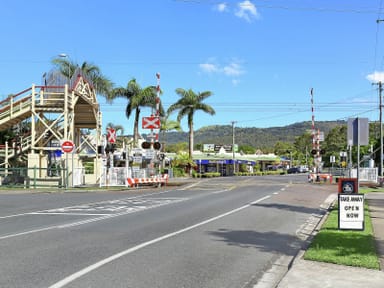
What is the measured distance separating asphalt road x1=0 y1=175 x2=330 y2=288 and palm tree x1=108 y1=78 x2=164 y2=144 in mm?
30643

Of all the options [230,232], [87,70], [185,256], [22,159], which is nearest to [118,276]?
[185,256]

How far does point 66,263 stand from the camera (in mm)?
7691

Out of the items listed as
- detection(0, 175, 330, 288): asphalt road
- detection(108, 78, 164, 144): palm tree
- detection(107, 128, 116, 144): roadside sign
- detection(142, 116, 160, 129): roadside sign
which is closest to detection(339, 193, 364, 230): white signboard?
detection(0, 175, 330, 288): asphalt road

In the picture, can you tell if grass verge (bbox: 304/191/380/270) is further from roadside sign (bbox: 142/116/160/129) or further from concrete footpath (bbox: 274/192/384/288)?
roadside sign (bbox: 142/116/160/129)

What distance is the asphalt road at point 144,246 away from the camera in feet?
22.4

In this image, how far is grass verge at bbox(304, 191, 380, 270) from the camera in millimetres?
7609

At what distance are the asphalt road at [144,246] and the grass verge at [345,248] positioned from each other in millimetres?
592

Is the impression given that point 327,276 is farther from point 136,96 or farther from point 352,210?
point 136,96

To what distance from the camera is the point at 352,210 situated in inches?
419

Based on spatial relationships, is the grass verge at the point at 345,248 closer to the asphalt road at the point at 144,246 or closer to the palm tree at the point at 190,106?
the asphalt road at the point at 144,246

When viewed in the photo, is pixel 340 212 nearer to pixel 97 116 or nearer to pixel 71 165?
pixel 71 165

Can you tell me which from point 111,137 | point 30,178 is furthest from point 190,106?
point 30,178

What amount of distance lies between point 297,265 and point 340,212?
3703mm

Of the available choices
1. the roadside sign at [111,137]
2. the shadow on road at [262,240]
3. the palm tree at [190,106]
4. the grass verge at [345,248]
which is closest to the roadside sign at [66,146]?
the roadside sign at [111,137]
